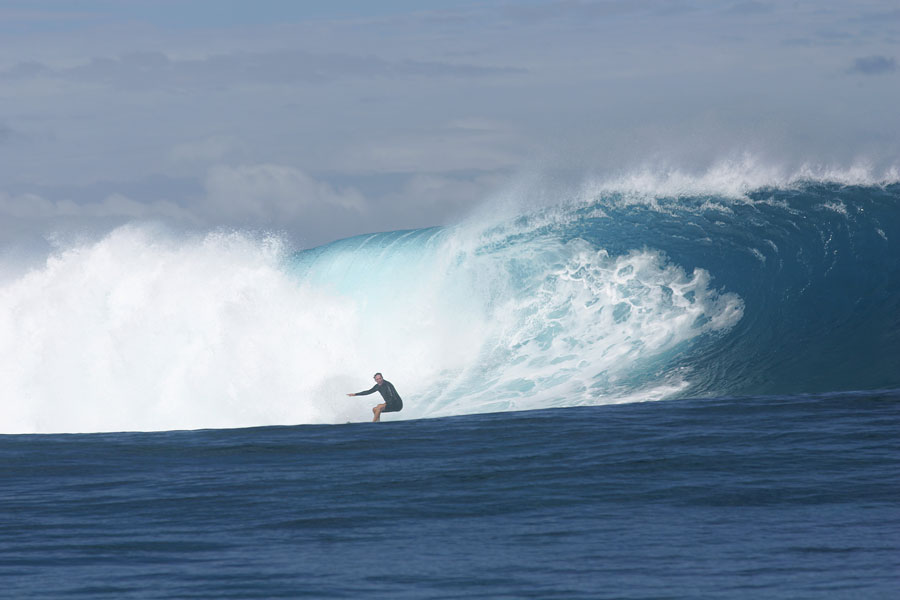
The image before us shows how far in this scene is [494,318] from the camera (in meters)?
19.9

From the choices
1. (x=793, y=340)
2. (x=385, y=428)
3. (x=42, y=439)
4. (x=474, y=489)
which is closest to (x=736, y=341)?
(x=793, y=340)

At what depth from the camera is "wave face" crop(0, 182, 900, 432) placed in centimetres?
1764

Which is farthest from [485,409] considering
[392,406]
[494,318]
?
[494,318]

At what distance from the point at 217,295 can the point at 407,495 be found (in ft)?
36.6

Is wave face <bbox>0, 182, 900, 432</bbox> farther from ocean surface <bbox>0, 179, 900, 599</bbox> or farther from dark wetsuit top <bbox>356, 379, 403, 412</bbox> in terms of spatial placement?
dark wetsuit top <bbox>356, 379, 403, 412</bbox>

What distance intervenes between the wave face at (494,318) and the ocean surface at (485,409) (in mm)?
54

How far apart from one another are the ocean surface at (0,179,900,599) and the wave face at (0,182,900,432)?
0.18 ft

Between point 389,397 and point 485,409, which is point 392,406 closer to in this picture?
point 389,397

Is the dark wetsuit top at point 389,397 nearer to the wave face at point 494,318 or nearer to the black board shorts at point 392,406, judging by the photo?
the black board shorts at point 392,406

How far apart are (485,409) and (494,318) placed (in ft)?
10.4

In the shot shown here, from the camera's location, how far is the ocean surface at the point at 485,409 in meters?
7.65

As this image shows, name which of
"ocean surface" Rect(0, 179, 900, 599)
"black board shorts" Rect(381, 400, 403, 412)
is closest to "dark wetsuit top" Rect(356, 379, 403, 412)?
"black board shorts" Rect(381, 400, 403, 412)

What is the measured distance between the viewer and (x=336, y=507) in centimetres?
956

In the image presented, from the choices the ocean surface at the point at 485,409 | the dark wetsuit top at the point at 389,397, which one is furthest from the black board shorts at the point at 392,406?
the ocean surface at the point at 485,409
